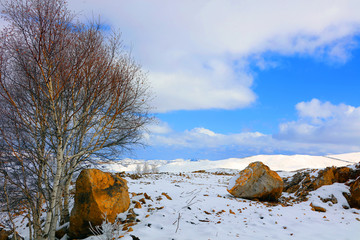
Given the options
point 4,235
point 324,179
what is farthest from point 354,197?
point 4,235

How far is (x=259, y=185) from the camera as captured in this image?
1266 centimetres

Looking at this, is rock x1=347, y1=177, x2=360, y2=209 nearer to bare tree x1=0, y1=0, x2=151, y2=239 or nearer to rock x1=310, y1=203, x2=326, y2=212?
rock x1=310, y1=203, x2=326, y2=212

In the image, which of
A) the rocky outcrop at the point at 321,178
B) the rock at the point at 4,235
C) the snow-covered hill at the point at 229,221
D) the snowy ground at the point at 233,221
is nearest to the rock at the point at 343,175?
the rocky outcrop at the point at 321,178

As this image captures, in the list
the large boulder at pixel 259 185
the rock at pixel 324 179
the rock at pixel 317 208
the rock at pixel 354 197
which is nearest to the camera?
the rock at pixel 317 208

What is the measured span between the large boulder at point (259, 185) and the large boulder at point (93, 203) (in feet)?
24.9

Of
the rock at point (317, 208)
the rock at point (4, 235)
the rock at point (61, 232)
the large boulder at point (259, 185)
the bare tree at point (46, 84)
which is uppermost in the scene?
the bare tree at point (46, 84)

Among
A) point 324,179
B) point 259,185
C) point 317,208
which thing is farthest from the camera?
point 324,179

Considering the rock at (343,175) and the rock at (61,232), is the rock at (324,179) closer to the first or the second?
the rock at (343,175)

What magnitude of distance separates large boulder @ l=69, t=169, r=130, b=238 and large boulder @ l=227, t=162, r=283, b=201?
758 centimetres

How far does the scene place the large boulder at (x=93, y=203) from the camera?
7139 millimetres

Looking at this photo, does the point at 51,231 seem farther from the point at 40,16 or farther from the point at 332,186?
the point at 332,186

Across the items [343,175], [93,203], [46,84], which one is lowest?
[343,175]

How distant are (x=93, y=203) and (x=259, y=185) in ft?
31.1

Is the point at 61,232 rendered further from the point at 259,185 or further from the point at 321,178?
the point at 321,178
